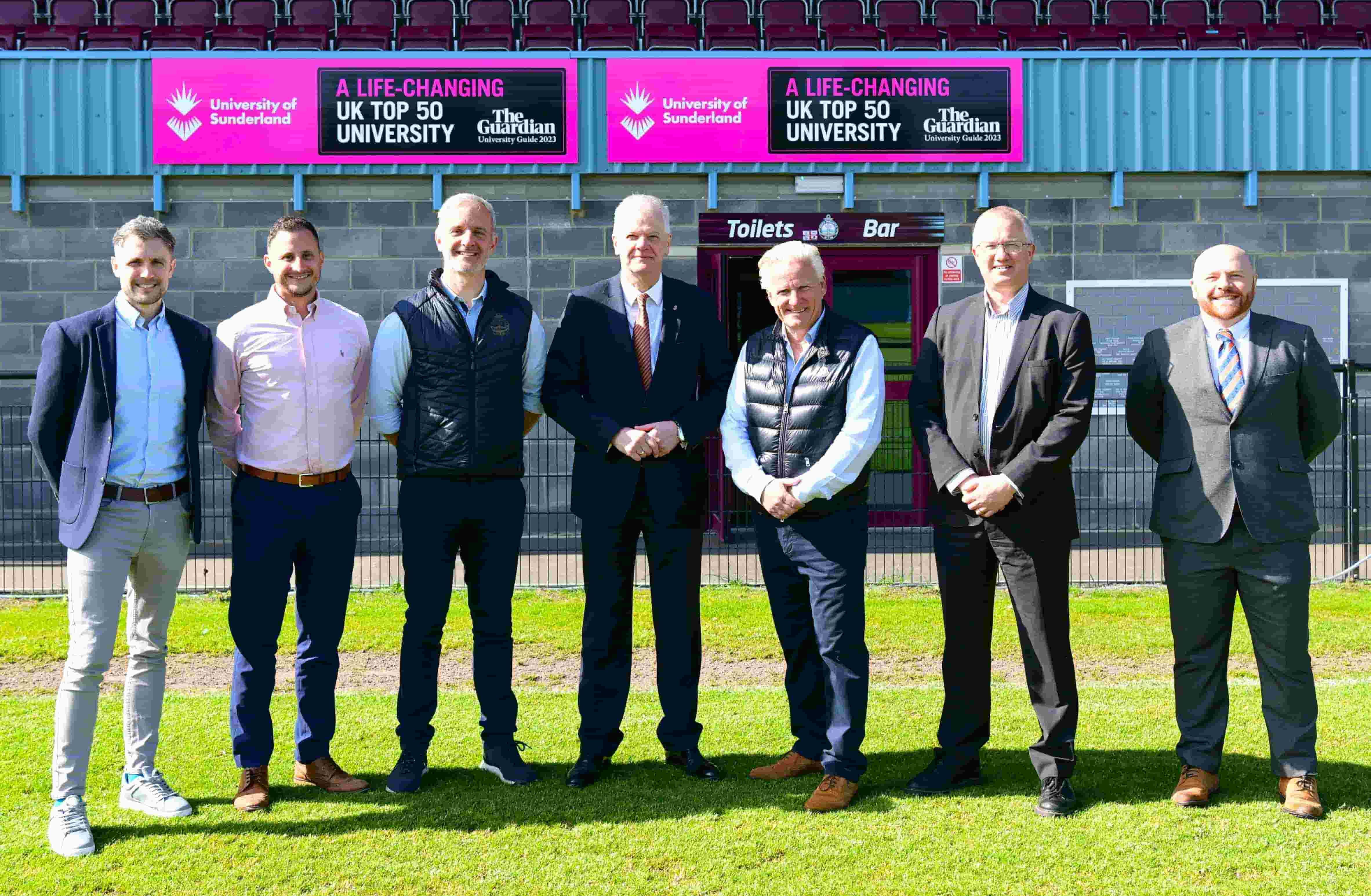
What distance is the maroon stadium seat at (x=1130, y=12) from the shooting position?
14.5 metres

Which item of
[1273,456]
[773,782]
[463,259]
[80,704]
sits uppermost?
[463,259]

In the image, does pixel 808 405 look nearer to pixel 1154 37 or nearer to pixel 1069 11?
pixel 1154 37

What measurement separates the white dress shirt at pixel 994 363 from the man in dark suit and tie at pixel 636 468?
990 millimetres

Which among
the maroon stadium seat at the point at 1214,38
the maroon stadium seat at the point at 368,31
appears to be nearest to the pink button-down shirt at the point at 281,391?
the maroon stadium seat at the point at 368,31

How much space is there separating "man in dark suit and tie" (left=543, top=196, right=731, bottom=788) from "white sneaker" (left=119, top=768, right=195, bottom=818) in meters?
1.38

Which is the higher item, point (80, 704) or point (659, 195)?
point (659, 195)

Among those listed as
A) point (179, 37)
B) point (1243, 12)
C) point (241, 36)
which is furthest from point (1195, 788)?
point (1243, 12)

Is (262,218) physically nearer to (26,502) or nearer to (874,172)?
(26,502)

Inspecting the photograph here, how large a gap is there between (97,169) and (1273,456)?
10.8m

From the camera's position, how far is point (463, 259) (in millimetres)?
4324

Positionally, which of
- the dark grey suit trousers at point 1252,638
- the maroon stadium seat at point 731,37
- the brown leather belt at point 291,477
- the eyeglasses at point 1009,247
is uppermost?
the maroon stadium seat at point 731,37

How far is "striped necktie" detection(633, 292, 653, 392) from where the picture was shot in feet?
14.6

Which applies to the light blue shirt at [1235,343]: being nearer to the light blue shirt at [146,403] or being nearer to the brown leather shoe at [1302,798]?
the brown leather shoe at [1302,798]

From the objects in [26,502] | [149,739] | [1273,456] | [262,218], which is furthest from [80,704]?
[262,218]
